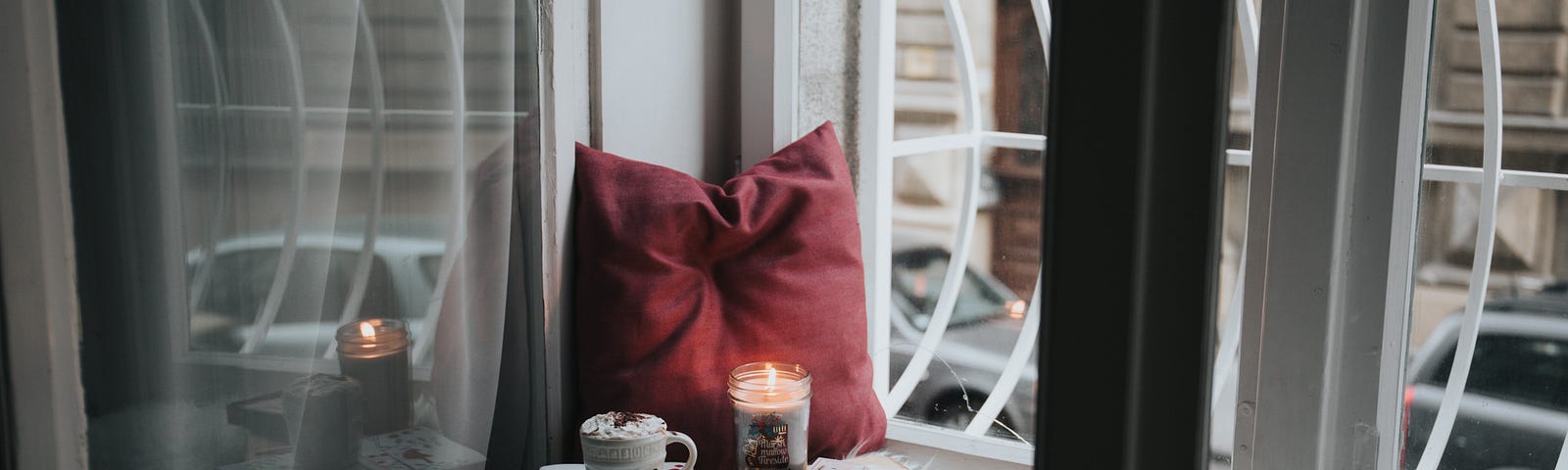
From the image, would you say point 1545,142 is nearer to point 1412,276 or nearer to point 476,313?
point 1412,276

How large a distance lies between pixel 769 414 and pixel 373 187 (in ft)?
2.06

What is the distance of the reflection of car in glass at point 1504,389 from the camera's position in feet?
4.19

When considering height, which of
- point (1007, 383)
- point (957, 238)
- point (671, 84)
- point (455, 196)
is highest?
point (671, 84)

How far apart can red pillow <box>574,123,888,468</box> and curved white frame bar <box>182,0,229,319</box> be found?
569 millimetres

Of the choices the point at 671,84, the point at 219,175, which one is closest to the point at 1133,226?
the point at 219,175

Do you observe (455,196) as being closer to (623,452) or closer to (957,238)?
(623,452)

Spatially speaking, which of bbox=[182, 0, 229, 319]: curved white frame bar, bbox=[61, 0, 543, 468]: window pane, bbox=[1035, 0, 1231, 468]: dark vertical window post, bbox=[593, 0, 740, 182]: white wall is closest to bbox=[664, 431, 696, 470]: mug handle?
bbox=[61, 0, 543, 468]: window pane

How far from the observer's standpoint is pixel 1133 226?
0.28 meters

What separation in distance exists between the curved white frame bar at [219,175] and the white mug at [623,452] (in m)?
0.50

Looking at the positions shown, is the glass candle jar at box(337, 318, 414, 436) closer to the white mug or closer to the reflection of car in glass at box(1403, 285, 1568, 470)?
the white mug

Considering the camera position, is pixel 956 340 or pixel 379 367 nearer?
pixel 379 367

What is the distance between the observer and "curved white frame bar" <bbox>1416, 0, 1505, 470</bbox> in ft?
4.17

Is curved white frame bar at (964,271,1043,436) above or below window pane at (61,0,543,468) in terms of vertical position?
below

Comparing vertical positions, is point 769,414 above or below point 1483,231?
below
